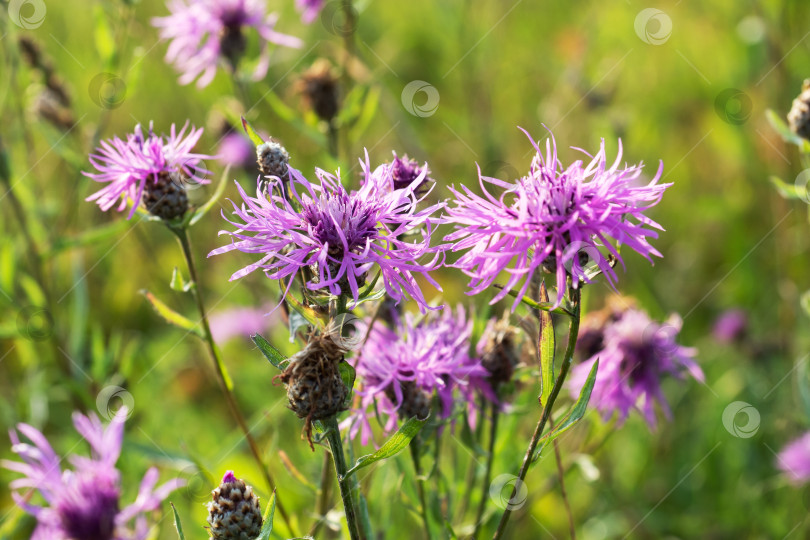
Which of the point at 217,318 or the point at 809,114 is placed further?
the point at 217,318

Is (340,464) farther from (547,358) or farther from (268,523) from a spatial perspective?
(547,358)

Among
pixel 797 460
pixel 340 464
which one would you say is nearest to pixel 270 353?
pixel 340 464

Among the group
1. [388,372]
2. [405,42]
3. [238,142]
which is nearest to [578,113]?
[405,42]

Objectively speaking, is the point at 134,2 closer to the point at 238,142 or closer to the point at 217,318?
the point at 238,142

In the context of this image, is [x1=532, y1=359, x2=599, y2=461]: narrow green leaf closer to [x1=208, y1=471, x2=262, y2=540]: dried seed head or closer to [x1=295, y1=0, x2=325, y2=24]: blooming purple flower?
[x1=208, y1=471, x2=262, y2=540]: dried seed head

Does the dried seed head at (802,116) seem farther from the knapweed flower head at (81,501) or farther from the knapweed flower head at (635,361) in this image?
the knapweed flower head at (81,501)

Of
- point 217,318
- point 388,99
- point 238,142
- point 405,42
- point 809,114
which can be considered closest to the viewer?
point 809,114

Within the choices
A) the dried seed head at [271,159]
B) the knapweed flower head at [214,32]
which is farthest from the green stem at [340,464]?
the knapweed flower head at [214,32]

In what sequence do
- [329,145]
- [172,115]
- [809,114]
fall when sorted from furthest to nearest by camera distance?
[172,115]
[329,145]
[809,114]

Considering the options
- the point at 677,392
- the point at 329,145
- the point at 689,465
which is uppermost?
the point at 329,145

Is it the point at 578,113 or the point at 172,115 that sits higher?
the point at 172,115
